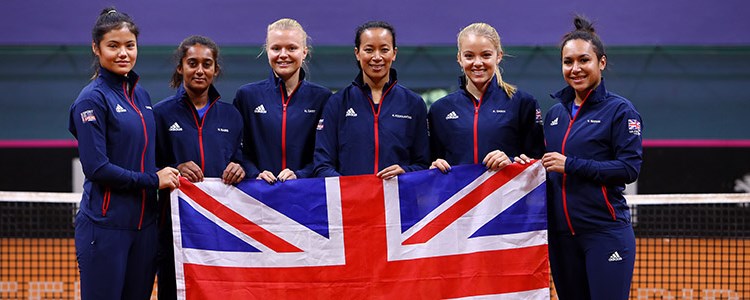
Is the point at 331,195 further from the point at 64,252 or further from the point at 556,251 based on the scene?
the point at 64,252

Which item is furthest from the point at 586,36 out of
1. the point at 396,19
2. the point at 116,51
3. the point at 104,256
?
the point at 396,19

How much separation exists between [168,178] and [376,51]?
128 cm

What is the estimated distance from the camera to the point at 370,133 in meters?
4.57

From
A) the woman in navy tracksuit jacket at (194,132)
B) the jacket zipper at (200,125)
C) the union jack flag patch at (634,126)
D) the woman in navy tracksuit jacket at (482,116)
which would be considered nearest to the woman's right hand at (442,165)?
the woman in navy tracksuit jacket at (482,116)

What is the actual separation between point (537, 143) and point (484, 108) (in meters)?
0.38

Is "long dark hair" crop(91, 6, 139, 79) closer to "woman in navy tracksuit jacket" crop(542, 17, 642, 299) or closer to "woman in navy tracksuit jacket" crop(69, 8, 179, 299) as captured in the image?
"woman in navy tracksuit jacket" crop(69, 8, 179, 299)

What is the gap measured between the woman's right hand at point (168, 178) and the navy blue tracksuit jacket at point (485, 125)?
4.63 ft

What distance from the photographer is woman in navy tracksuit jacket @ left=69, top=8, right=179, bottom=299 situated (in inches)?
162

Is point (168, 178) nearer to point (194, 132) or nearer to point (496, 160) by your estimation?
point (194, 132)

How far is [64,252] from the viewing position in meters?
9.69

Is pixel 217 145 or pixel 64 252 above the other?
pixel 217 145

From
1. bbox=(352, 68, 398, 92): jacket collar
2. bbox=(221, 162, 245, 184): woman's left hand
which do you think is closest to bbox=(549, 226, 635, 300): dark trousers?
bbox=(352, 68, 398, 92): jacket collar

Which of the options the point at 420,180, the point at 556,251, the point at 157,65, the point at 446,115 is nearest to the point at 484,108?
the point at 446,115

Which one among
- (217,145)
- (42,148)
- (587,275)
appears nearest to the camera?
(587,275)
